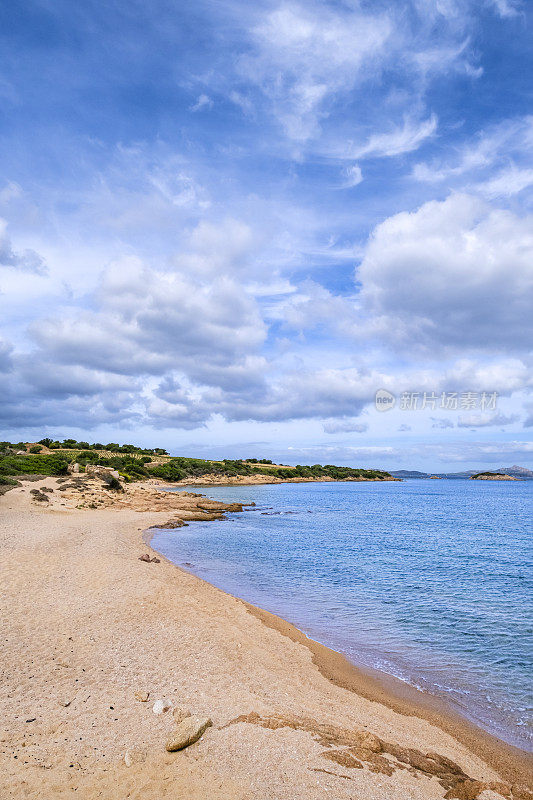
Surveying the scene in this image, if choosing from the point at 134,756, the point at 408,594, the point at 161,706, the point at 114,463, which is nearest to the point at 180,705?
the point at 161,706

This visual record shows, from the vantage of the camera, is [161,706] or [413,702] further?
[413,702]

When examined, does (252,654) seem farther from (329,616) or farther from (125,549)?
(125,549)

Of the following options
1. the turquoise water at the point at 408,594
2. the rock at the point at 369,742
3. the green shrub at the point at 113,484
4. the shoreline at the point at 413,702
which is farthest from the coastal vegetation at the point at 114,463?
the rock at the point at 369,742

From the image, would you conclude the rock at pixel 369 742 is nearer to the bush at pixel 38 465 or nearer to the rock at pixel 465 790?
the rock at pixel 465 790

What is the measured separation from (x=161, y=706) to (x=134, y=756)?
4.88ft

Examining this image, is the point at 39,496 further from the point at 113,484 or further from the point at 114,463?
→ the point at 114,463

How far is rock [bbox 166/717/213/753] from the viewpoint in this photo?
6.91m

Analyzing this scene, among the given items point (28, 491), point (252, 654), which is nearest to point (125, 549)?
point (252, 654)

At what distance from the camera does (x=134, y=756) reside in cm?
677

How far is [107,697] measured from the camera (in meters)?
8.60

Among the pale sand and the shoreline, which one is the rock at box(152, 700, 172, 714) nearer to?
the pale sand

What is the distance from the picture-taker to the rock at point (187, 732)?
6914mm

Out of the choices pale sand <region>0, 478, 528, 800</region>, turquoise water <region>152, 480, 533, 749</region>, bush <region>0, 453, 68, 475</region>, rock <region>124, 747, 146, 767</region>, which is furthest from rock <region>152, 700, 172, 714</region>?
bush <region>0, 453, 68, 475</region>

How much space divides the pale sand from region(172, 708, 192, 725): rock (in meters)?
0.13
